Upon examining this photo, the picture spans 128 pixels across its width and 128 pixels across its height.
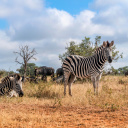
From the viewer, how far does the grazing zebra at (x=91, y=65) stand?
8354mm

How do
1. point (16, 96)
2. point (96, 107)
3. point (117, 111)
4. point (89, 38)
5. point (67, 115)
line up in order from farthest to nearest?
point (89, 38), point (16, 96), point (96, 107), point (117, 111), point (67, 115)

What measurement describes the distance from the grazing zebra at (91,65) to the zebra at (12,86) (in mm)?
2344

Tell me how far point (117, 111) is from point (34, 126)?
2.69 metres

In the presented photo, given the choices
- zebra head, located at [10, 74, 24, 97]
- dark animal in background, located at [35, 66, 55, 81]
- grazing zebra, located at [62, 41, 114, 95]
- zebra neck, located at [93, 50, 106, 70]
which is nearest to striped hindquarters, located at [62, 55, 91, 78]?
grazing zebra, located at [62, 41, 114, 95]

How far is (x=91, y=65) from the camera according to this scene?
28.8 feet

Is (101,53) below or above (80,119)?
above

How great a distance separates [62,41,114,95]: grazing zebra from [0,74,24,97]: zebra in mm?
2344

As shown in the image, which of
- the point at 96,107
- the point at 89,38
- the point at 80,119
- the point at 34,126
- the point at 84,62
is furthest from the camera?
the point at 89,38

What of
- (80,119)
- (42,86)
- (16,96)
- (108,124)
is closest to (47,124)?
Result: (80,119)

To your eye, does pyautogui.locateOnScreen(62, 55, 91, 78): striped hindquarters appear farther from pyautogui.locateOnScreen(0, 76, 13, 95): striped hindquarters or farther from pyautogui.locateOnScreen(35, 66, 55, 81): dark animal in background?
pyautogui.locateOnScreen(35, 66, 55, 81): dark animal in background

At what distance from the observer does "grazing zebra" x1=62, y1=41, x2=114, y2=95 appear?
835cm

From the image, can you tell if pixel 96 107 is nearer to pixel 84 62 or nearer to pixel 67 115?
pixel 67 115

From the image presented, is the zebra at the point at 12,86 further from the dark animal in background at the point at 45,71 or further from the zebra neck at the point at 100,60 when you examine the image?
the dark animal in background at the point at 45,71

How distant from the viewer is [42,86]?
933cm
